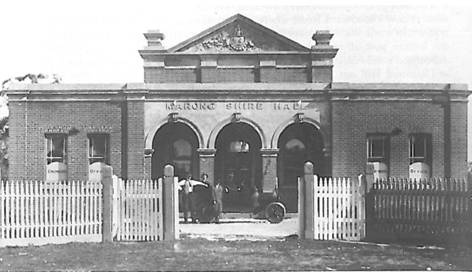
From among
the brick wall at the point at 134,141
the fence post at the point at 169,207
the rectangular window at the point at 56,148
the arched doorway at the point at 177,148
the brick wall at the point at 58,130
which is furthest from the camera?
the arched doorway at the point at 177,148

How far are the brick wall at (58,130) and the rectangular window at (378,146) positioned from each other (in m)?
8.30

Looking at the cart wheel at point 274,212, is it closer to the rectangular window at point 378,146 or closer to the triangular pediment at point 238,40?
the rectangular window at point 378,146

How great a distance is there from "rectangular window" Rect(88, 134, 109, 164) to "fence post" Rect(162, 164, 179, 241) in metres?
7.50

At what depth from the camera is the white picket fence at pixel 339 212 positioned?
14078mm

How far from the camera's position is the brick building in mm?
20641

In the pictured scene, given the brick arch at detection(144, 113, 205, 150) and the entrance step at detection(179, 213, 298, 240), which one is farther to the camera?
the brick arch at detection(144, 113, 205, 150)

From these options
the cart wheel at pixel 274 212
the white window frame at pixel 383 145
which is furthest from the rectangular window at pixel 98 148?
the white window frame at pixel 383 145

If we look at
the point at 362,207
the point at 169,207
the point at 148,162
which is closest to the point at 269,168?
the point at 148,162

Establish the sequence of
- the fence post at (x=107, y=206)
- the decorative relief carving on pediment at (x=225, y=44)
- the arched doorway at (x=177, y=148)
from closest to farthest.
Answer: the fence post at (x=107, y=206) < the arched doorway at (x=177, y=148) < the decorative relief carving on pediment at (x=225, y=44)

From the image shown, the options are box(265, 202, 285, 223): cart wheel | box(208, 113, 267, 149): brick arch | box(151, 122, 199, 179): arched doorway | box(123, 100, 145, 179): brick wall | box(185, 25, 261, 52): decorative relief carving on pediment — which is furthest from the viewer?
box(185, 25, 261, 52): decorative relief carving on pediment

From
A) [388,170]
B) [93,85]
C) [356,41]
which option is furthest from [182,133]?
[356,41]

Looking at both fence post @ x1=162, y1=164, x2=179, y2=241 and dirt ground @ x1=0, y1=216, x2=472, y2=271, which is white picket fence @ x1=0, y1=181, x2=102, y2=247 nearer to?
dirt ground @ x1=0, y1=216, x2=472, y2=271

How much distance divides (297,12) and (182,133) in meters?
9.78

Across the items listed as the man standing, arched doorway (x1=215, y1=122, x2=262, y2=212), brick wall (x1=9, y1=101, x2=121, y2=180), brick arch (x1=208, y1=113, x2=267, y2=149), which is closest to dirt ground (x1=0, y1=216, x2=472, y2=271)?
the man standing
